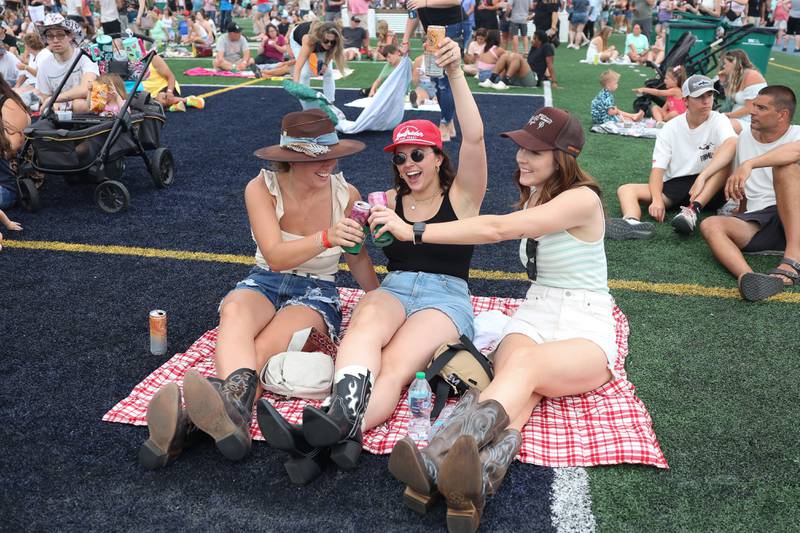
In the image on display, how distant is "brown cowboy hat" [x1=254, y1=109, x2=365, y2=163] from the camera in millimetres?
3844

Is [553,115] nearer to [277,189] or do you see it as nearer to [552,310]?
[552,310]

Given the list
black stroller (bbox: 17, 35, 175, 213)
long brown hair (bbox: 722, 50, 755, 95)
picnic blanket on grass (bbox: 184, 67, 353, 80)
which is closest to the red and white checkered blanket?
black stroller (bbox: 17, 35, 175, 213)

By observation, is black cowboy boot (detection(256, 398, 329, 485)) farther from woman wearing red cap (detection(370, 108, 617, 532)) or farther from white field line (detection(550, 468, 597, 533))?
white field line (detection(550, 468, 597, 533))

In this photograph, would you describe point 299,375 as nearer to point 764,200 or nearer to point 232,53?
point 764,200

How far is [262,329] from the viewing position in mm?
3906

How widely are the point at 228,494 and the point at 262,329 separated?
1.12 m

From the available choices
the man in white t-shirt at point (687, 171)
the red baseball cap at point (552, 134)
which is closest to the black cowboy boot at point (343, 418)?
the red baseball cap at point (552, 134)

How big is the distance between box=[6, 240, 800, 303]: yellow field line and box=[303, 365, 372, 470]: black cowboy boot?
2435mm

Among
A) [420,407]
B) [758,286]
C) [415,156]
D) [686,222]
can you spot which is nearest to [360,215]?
[415,156]

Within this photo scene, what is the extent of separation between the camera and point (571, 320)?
358 cm

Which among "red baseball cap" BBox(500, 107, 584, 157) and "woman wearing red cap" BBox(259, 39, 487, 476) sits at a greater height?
"red baseball cap" BBox(500, 107, 584, 157)

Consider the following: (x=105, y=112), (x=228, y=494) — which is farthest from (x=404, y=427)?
(x=105, y=112)

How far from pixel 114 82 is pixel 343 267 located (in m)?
3.46

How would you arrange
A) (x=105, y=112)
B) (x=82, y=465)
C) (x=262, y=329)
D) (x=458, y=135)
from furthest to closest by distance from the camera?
(x=458, y=135) < (x=105, y=112) < (x=262, y=329) < (x=82, y=465)
